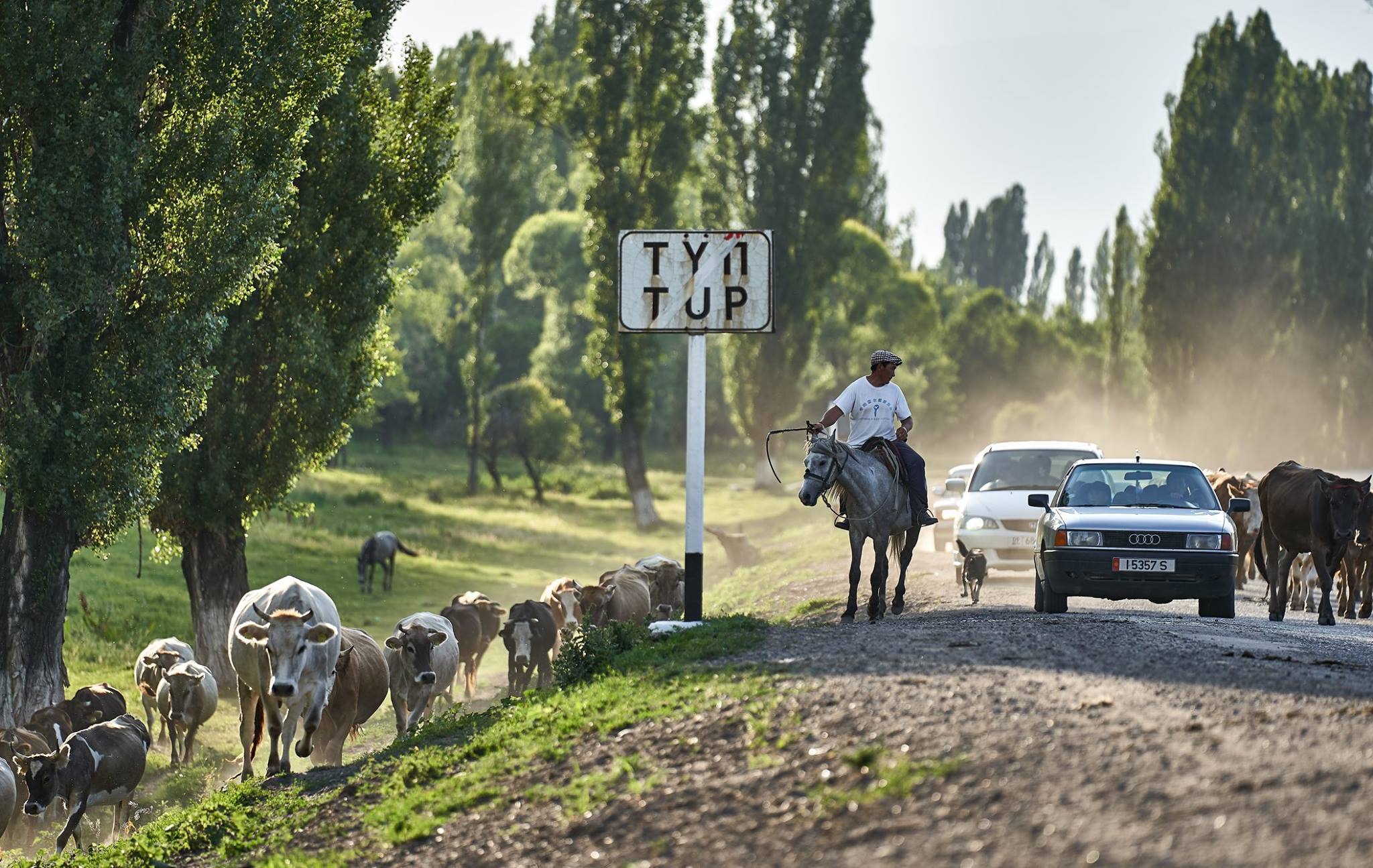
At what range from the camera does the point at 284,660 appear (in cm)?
1496

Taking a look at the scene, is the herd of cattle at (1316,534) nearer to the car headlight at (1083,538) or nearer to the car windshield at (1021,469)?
the car headlight at (1083,538)

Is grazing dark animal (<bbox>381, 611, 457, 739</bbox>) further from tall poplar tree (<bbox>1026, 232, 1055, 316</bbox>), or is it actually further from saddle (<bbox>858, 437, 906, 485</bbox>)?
tall poplar tree (<bbox>1026, 232, 1055, 316</bbox>)

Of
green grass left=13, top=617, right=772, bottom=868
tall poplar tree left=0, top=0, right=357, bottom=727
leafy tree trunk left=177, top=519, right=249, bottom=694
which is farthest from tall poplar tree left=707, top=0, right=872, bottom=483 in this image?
green grass left=13, top=617, right=772, bottom=868

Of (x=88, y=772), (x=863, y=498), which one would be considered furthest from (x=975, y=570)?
(x=88, y=772)

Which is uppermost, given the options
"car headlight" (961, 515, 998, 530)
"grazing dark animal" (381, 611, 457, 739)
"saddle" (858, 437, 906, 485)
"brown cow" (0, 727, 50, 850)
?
"saddle" (858, 437, 906, 485)

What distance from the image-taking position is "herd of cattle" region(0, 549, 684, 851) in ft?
49.1

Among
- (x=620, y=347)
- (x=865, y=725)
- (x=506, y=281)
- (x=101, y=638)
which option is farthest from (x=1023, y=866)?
(x=506, y=281)

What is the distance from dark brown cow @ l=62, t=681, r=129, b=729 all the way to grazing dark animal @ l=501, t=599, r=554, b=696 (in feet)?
17.6

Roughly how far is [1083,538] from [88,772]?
10164 mm

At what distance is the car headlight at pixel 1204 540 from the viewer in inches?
627

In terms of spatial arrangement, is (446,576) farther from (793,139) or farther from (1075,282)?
(1075,282)

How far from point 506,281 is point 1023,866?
9153cm

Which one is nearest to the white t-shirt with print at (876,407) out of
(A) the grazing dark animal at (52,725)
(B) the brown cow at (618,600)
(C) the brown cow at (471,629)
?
(B) the brown cow at (618,600)

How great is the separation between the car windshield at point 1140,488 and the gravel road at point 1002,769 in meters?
5.35
